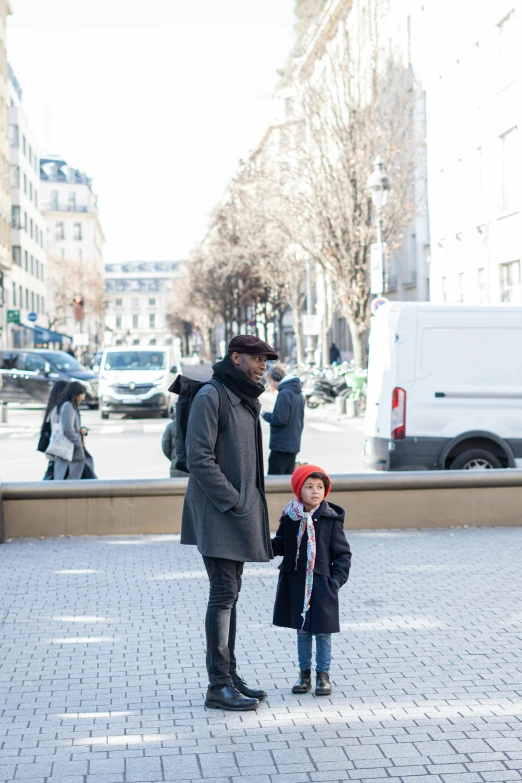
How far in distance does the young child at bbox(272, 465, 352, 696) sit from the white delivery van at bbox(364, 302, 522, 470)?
7.61 metres

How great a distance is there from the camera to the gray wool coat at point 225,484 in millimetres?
5121

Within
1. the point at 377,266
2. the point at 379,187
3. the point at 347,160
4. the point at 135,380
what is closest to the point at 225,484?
the point at 377,266

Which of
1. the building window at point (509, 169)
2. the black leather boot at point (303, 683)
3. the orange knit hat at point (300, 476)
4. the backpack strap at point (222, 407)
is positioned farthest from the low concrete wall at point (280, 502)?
the building window at point (509, 169)

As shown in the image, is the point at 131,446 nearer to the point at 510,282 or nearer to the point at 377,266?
the point at 377,266

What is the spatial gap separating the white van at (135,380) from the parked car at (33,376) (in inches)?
63.8

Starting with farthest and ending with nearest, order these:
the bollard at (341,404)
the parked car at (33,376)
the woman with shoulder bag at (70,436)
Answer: the parked car at (33,376), the bollard at (341,404), the woman with shoulder bag at (70,436)

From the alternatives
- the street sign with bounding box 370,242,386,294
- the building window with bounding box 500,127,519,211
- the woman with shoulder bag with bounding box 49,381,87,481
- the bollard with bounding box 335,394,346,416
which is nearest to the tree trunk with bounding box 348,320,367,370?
the bollard with bounding box 335,394,346,416

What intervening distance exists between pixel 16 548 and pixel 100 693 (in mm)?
4581

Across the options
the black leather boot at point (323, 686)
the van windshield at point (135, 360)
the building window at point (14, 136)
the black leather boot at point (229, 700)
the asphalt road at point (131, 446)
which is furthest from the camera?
the building window at point (14, 136)

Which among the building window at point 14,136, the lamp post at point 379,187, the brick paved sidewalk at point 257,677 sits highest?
the building window at point 14,136

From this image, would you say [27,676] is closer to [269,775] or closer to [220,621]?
[220,621]

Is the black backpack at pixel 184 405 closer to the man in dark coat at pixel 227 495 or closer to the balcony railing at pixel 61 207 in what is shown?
the man in dark coat at pixel 227 495

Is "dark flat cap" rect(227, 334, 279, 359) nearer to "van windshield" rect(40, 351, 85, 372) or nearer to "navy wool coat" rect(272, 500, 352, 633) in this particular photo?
"navy wool coat" rect(272, 500, 352, 633)

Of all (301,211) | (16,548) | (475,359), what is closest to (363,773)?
(16,548)
